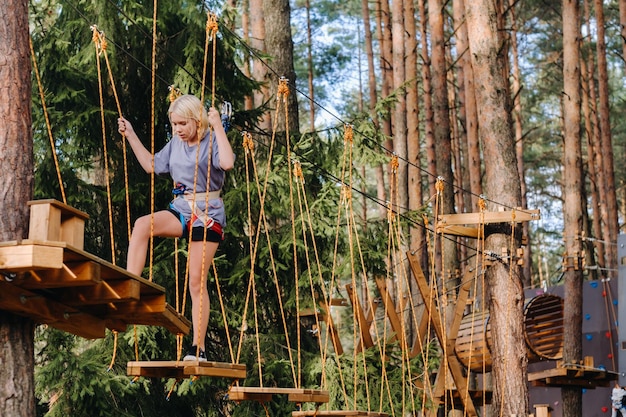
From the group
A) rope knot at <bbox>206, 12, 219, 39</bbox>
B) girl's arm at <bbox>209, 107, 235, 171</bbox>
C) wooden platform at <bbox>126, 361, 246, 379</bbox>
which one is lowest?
wooden platform at <bbox>126, 361, 246, 379</bbox>

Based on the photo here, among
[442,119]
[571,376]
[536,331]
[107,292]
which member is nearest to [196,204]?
[107,292]

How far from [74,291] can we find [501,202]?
557 centimetres

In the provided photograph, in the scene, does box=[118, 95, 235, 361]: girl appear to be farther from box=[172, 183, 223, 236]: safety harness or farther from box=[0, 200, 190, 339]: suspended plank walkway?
box=[0, 200, 190, 339]: suspended plank walkway

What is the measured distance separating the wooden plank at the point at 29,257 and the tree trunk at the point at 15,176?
72 centimetres

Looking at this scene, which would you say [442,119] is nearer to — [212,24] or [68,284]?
[212,24]

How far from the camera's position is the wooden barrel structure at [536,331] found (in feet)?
38.7

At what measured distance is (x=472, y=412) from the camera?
35.4 feet

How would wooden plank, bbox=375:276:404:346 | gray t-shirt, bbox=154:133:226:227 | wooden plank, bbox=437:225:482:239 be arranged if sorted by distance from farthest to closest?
wooden plank, bbox=375:276:404:346
wooden plank, bbox=437:225:482:239
gray t-shirt, bbox=154:133:226:227

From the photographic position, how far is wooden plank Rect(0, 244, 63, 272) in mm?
3924

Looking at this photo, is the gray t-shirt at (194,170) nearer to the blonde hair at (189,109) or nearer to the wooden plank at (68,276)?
the blonde hair at (189,109)

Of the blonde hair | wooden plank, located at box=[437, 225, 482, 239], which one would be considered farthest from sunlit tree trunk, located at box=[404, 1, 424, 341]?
the blonde hair

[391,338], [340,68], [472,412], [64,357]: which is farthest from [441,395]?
[340,68]

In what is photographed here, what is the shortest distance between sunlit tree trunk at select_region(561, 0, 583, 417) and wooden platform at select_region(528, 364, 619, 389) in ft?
1.14

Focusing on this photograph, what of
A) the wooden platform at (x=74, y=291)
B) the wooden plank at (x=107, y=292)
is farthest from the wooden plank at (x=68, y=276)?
the wooden plank at (x=107, y=292)
